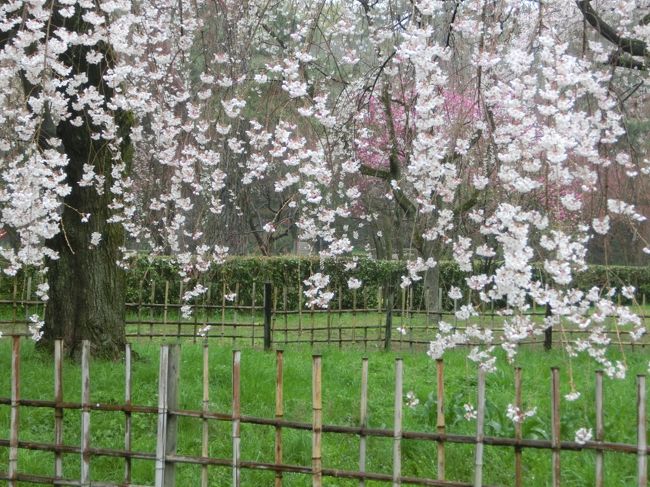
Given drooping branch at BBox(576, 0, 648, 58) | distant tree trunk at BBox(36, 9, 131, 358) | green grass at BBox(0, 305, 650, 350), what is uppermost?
drooping branch at BBox(576, 0, 648, 58)

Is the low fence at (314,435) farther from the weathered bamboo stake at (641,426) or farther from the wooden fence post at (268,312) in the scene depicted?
the wooden fence post at (268,312)

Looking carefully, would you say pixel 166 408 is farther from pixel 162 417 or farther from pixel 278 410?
pixel 278 410

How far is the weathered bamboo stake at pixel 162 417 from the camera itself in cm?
329

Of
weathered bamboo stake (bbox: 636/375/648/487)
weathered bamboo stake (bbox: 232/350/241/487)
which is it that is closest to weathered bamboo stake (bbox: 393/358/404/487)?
weathered bamboo stake (bbox: 232/350/241/487)

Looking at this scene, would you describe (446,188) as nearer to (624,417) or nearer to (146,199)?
(624,417)

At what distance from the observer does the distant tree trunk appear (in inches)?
241

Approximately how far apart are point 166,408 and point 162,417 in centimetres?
5

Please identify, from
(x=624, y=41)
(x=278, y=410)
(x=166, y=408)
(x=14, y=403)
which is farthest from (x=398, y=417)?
(x=624, y=41)

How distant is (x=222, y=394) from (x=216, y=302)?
6803 millimetres

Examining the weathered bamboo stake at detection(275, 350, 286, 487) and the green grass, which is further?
the green grass

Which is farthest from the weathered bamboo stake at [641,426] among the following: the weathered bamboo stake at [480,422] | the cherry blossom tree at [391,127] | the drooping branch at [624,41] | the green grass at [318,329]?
the green grass at [318,329]

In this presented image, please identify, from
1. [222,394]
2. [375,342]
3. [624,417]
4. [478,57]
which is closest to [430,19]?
[478,57]

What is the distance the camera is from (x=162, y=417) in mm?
3332

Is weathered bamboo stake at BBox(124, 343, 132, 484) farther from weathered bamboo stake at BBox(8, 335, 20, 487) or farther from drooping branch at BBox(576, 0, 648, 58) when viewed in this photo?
drooping branch at BBox(576, 0, 648, 58)
